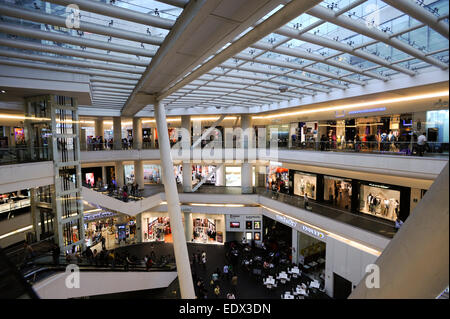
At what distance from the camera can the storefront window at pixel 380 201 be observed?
15484 millimetres

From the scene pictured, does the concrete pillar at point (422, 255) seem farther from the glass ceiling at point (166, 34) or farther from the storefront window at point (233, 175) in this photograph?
the storefront window at point (233, 175)

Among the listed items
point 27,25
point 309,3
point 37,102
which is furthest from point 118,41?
point 37,102

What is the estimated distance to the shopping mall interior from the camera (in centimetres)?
208

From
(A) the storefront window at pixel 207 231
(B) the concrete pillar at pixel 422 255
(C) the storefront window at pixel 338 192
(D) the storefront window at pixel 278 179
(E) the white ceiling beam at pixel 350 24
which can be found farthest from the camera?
(D) the storefront window at pixel 278 179

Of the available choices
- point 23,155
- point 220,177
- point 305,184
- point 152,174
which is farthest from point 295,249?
point 152,174

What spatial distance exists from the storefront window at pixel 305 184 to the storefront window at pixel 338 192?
1321mm

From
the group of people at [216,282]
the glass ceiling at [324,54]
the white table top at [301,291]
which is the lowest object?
the group of people at [216,282]

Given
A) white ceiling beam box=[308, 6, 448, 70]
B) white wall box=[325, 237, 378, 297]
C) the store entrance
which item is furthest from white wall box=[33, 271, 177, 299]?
white ceiling beam box=[308, 6, 448, 70]

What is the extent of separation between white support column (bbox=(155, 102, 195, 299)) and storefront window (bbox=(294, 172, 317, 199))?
14.4 meters

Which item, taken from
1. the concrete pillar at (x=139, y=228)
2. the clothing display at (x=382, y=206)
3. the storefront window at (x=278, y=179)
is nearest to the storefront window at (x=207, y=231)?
the concrete pillar at (x=139, y=228)

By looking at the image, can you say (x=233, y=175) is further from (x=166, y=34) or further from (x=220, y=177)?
(x=166, y=34)

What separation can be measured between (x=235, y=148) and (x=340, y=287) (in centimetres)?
1381

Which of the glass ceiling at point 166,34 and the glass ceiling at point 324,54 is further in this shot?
the glass ceiling at point 324,54

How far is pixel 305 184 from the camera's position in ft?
75.9
